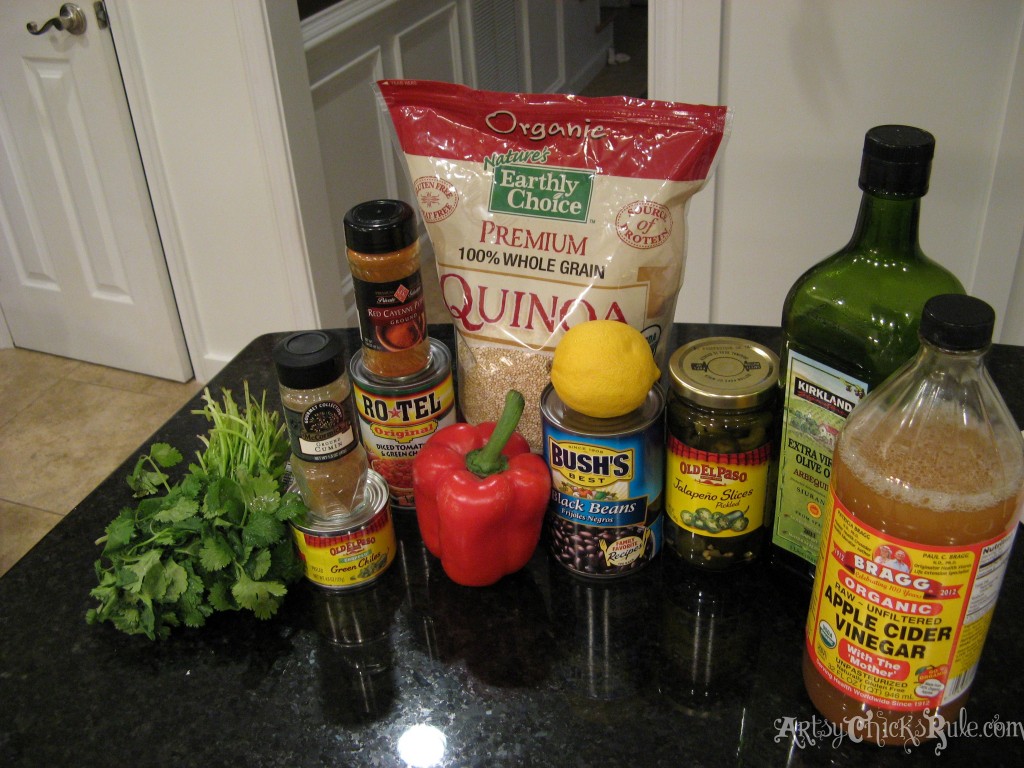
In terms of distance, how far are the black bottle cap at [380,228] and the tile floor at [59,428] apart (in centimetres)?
170

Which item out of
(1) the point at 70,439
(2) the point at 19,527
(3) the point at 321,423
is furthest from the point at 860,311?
(1) the point at 70,439

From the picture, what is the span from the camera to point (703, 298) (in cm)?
204

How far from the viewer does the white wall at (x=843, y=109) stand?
1617 mm

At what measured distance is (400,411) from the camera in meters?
0.84

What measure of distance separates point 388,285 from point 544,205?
6.5 inches

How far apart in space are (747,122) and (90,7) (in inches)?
61.3

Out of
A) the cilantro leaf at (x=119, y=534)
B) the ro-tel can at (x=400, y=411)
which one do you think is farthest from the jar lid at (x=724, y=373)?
the cilantro leaf at (x=119, y=534)

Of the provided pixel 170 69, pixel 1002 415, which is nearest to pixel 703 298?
pixel 170 69

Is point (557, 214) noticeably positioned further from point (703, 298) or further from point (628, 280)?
point (703, 298)

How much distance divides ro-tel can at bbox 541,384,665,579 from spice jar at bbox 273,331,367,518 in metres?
0.17

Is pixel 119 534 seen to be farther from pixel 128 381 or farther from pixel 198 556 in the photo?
pixel 128 381

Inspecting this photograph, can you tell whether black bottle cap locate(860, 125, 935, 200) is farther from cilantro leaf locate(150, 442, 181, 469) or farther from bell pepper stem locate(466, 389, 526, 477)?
cilantro leaf locate(150, 442, 181, 469)

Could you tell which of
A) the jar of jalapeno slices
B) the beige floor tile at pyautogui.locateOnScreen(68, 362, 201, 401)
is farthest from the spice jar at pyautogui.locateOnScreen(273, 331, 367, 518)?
the beige floor tile at pyautogui.locateOnScreen(68, 362, 201, 401)

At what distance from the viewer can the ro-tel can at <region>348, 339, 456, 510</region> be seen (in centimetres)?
84
